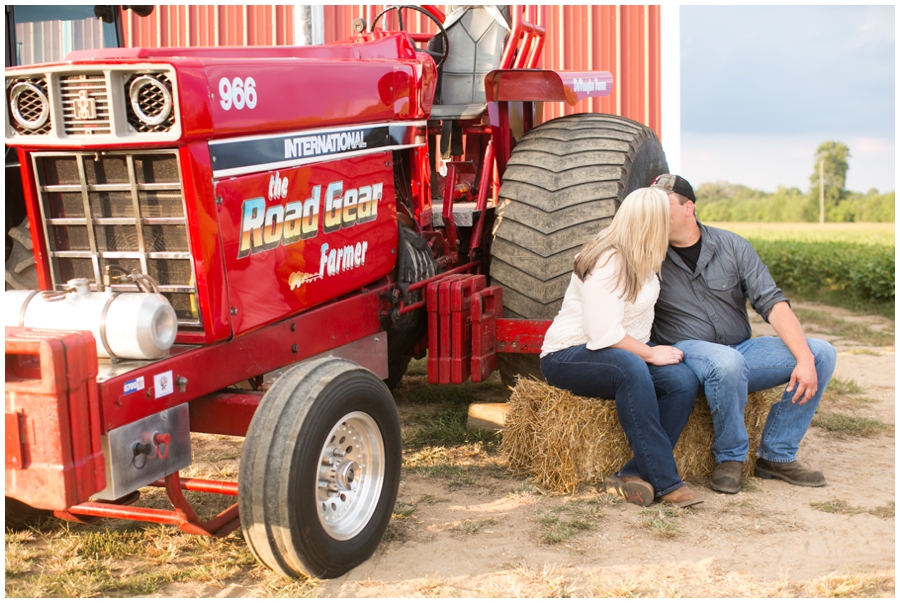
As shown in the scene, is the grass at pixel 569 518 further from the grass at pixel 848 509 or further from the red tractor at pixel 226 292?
→ the grass at pixel 848 509

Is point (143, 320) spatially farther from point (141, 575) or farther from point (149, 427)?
point (141, 575)

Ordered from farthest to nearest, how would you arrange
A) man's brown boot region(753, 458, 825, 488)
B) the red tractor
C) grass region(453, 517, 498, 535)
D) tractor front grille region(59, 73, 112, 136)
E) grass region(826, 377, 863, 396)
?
1. grass region(826, 377, 863, 396)
2. man's brown boot region(753, 458, 825, 488)
3. grass region(453, 517, 498, 535)
4. tractor front grille region(59, 73, 112, 136)
5. the red tractor

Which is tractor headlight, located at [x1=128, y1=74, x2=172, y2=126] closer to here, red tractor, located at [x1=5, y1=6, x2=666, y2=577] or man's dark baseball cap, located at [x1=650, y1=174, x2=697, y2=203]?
red tractor, located at [x1=5, y1=6, x2=666, y2=577]

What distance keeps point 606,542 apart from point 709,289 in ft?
4.54

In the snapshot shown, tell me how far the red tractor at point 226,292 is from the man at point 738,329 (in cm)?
69

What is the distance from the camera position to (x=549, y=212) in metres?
4.51

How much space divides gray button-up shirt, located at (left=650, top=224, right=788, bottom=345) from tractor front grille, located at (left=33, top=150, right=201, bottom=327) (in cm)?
219

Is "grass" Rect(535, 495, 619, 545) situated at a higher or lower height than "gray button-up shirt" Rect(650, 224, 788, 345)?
lower

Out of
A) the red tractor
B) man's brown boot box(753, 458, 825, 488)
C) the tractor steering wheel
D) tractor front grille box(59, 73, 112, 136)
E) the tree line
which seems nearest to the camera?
the red tractor

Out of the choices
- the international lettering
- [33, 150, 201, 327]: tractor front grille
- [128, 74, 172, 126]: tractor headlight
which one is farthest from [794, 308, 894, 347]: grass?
[128, 74, 172, 126]: tractor headlight

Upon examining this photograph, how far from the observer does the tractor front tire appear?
2.90 m

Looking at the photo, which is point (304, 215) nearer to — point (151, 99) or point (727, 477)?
point (151, 99)

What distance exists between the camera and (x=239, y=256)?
3223mm

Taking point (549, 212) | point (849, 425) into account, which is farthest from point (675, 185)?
point (849, 425)
